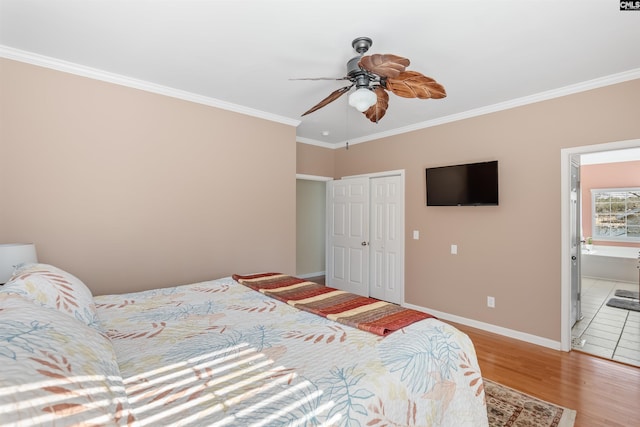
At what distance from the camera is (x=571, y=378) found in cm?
263

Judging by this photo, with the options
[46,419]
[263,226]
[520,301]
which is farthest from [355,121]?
[46,419]

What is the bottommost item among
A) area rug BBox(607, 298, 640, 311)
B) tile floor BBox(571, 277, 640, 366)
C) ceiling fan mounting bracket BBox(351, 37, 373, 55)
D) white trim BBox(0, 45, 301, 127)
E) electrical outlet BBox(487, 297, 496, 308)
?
tile floor BBox(571, 277, 640, 366)

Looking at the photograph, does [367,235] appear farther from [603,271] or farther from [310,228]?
[603,271]

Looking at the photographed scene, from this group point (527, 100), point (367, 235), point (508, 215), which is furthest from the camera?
point (367, 235)

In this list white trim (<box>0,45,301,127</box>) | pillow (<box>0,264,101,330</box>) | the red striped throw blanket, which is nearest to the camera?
pillow (<box>0,264,101,330</box>)

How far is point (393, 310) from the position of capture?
1941 millimetres

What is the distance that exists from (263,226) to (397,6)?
110 inches

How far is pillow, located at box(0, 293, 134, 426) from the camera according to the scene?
26.9 inches

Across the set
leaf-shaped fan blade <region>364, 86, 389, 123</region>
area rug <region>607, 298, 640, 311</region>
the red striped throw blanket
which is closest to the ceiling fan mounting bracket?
leaf-shaped fan blade <region>364, 86, 389, 123</region>

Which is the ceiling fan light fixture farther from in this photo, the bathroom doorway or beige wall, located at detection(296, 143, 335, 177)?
beige wall, located at detection(296, 143, 335, 177)

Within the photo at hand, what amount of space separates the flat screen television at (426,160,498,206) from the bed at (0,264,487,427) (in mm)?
2339

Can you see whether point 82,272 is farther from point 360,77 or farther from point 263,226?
point 360,77

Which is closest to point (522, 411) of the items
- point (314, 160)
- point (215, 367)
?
point (215, 367)

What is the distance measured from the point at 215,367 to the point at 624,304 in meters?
6.03
